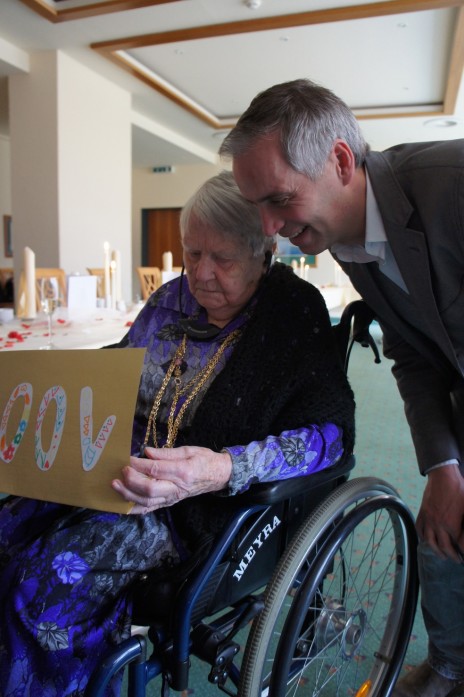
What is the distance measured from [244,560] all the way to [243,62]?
235 inches

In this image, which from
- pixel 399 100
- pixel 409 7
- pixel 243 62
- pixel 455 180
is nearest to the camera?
pixel 455 180

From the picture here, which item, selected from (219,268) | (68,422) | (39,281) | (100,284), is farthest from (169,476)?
(100,284)

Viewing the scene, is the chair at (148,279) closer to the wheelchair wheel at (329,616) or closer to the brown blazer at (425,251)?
the wheelchair wheel at (329,616)

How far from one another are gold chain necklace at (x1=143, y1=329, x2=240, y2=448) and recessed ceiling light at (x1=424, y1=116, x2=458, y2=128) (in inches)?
315

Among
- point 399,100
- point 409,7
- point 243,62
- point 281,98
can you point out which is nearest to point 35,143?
point 243,62

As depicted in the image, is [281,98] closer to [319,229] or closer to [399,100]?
[319,229]

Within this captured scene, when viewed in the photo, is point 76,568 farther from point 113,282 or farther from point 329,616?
point 113,282

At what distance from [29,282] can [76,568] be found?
201cm

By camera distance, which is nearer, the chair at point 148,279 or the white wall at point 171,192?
the chair at point 148,279

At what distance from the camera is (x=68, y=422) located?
0.88 m

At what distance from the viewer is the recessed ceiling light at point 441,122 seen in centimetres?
796

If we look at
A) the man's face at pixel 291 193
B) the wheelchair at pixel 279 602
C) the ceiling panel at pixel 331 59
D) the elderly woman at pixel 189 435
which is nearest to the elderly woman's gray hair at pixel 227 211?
the elderly woman at pixel 189 435

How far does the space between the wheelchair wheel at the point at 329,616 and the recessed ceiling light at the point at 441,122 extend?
7947mm

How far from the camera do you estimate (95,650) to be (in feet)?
2.81
